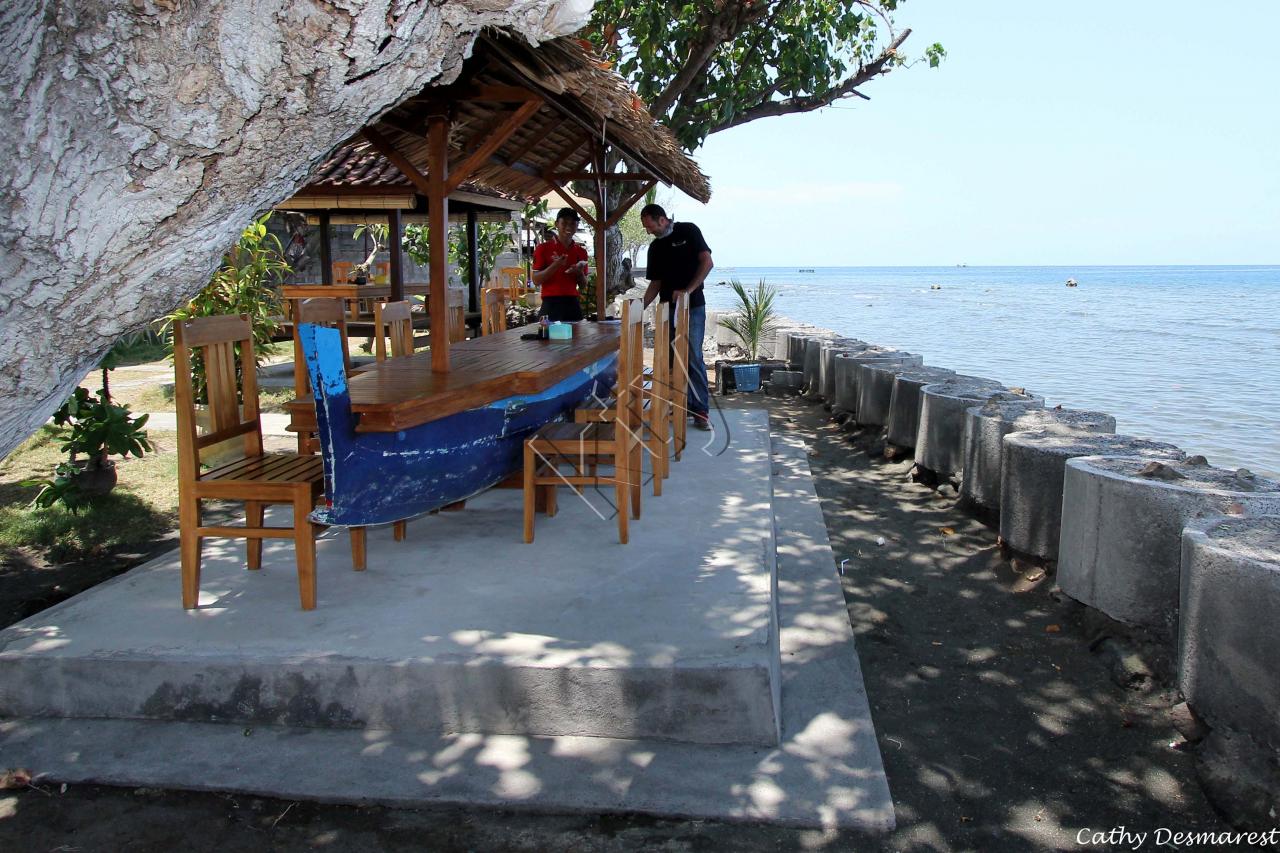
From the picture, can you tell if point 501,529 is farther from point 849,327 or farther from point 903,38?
point 849,327

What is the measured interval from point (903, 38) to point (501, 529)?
10.1 metres

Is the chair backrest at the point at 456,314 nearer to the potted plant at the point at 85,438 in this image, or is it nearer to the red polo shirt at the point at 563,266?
the red polo shirt at the point at 563,266

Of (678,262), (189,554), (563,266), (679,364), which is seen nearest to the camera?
(189,554)

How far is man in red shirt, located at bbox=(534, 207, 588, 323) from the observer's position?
28.2 feet

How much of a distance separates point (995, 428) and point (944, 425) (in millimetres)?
1032

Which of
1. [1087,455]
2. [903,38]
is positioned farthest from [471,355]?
[903,38]

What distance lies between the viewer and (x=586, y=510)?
5.38 m

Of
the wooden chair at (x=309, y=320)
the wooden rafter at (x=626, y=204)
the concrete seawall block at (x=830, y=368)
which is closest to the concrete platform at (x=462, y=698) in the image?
the wooden chair at (x=309, y=320)

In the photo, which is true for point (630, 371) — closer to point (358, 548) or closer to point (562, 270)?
point (358, 548)

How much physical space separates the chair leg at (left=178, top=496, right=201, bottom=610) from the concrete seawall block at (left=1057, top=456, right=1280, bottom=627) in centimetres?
364

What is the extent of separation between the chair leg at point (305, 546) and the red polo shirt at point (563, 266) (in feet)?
16.9

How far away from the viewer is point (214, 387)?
4098mm

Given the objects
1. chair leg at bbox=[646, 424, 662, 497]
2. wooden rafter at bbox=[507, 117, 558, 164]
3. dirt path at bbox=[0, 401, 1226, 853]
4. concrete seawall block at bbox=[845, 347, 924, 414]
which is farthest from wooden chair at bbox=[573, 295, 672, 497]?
concrete seawall block at bbox=[845, 347, 924, 414]

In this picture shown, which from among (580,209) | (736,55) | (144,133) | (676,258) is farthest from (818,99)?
(144,133)
